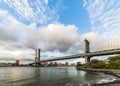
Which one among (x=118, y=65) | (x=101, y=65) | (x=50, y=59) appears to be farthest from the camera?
(x=50, y=59)

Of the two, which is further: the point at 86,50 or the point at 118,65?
the point at 86,50

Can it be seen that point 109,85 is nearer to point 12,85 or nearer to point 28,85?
point 28,85

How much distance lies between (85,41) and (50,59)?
122ft

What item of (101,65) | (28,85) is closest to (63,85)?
(28,85)

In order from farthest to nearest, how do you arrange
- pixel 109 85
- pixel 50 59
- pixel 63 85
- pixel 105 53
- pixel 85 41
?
pixel 50 59 < pixel 85 41 < pixel 105 53 < pixel 63 85 < pixel 109 85

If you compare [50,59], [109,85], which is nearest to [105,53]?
[50,59]

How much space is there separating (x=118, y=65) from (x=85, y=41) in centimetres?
6901

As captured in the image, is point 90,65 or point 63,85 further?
point 90,65

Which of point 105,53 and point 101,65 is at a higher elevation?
point 105,53

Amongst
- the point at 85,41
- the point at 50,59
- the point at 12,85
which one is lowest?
the point at 12,85

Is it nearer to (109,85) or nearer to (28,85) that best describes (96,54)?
(28,85)

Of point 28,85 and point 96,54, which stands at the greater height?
point 96,54

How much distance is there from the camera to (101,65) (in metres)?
118

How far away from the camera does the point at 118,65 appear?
9788 cm
